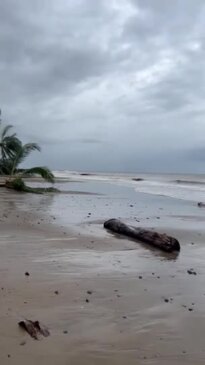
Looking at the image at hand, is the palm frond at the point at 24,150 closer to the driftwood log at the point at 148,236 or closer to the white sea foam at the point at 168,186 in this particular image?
the white sea foam at the point at 168,186

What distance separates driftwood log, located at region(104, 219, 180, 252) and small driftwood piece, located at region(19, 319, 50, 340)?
504 cm

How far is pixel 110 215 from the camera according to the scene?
15.3 m

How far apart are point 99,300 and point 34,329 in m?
1.33

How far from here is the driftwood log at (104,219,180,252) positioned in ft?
29.6

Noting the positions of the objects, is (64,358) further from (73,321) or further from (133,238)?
(133,238)

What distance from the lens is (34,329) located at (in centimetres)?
423

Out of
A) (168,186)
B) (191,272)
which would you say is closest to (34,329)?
(191,272)

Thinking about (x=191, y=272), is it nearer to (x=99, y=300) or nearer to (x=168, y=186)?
(x=99, y=300)

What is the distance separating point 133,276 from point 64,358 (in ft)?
9.87

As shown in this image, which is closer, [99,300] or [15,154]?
[99,300]

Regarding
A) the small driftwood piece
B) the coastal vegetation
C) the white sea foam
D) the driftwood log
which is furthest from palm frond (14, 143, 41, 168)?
the small driftwood piece

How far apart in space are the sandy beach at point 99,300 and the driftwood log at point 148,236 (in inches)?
9.2

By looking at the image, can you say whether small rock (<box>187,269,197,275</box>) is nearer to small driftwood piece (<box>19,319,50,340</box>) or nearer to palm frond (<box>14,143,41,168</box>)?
small driftwood piece (<box>19,319,50,340</box>)

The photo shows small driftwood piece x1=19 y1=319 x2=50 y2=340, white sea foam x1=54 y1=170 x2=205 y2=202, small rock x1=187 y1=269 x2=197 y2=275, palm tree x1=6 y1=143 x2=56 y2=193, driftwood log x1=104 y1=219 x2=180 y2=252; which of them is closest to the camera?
small driftwood piece x1=19 y1=319 x2=50 y2=340
